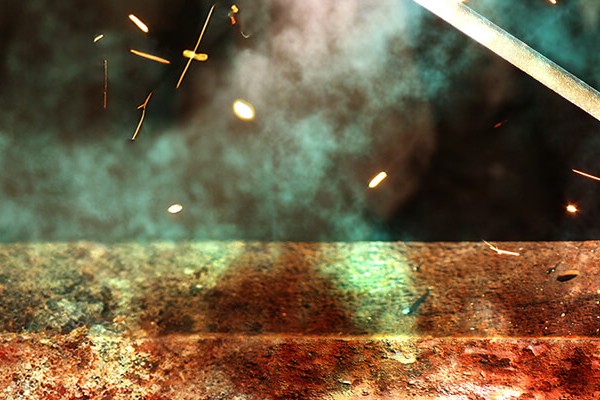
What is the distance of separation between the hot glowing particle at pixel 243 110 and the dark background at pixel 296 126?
0.05m

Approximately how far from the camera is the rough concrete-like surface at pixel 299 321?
8.78 ft

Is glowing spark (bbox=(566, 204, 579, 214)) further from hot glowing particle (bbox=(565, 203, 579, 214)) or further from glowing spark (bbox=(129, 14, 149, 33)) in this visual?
glowing spark (bbox=(129, 14, 149, 33))

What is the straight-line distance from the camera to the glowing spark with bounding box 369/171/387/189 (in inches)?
121

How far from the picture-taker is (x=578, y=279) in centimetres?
293

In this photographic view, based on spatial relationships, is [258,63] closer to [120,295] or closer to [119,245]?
[119,245]

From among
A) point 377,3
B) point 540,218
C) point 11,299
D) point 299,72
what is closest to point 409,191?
point 540,218

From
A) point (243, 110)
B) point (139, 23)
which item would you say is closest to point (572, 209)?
point (243, 110)

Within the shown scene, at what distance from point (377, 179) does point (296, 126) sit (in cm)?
63

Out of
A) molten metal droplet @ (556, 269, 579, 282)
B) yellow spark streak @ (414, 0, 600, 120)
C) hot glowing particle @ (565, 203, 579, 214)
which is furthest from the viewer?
hot glowing particle @ (565, 203, 579, 214)

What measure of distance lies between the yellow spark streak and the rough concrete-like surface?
3.10 ft

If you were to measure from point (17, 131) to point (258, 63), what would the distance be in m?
1.62

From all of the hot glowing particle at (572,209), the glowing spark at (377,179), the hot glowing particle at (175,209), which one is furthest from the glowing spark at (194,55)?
the hot glowing particle at (572,209)

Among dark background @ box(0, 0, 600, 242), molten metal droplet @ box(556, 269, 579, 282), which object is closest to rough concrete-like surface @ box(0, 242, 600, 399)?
molten metal droplet @ box(556, 269, 579, 282)

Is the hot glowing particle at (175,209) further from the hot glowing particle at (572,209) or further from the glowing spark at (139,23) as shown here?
the hot glowing particle at (572,209)
